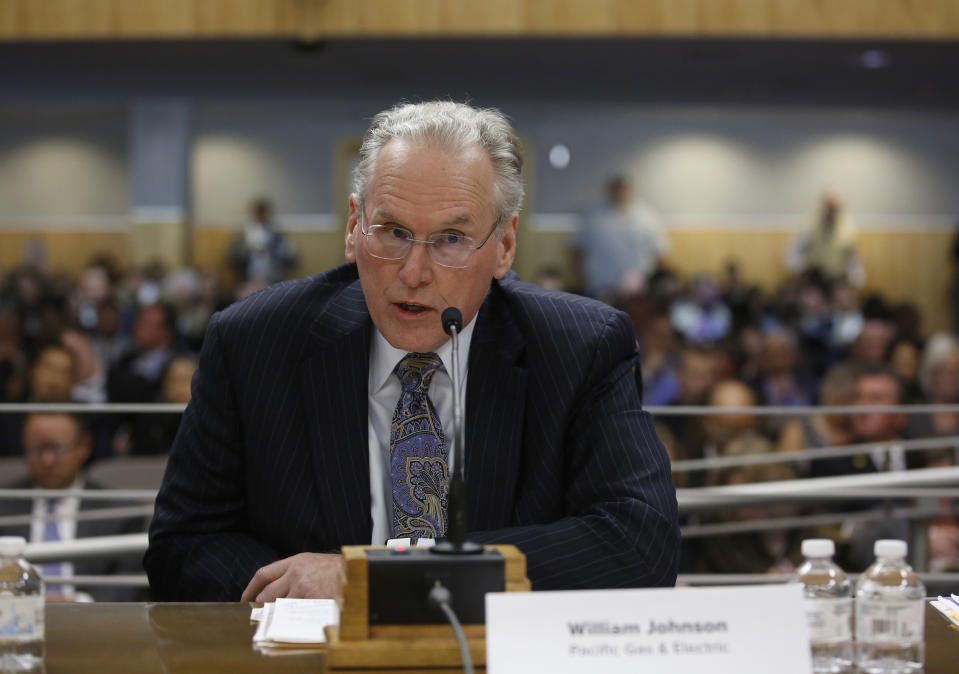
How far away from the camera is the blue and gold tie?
1.85 m

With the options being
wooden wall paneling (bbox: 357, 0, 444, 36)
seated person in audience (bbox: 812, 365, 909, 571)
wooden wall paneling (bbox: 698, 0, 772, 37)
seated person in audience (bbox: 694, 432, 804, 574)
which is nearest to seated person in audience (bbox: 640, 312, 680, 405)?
seated person in audience (bbox: 812, 365, 909, 571)

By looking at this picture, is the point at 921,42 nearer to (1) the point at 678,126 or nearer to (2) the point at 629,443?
(1) the point at 678,126

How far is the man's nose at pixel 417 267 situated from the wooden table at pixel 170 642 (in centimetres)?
52

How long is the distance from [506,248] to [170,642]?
2.88ft

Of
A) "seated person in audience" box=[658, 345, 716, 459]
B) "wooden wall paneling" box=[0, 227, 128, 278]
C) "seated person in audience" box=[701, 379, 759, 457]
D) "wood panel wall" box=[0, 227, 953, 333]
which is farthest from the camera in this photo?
"wooden wall paneling" box=[0, 227, 128, 278]

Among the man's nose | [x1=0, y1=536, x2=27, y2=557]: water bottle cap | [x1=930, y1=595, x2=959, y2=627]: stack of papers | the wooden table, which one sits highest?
the man's nose

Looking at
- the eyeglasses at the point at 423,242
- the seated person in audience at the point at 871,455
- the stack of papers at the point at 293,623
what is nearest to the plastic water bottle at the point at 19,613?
the stack of papers at the point at 293,623

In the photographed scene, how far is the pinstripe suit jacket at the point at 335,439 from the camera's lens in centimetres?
187

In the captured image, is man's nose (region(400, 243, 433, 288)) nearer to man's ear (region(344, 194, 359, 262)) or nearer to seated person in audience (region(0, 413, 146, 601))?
man's ear (region(344, 194, 359, 262))

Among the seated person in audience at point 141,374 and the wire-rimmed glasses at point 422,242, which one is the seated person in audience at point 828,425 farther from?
the wire-rimmed glasses at point 422,242

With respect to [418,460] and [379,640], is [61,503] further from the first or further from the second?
[379,640]

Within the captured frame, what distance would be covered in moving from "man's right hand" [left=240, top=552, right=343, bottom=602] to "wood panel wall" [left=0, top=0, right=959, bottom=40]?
5.45 meters

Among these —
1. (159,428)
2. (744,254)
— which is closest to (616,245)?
(744,254)

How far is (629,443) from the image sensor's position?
6.08ft
